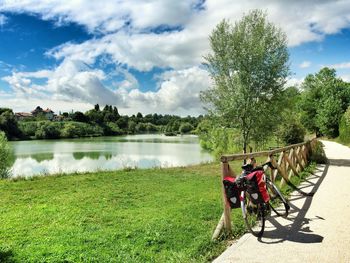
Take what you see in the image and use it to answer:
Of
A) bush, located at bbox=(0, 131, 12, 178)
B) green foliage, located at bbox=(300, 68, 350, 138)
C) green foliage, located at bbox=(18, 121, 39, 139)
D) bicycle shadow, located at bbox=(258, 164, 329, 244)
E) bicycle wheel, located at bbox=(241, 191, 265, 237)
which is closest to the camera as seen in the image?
bicycle shadow, located at bbox=(258, 164, 329, 244)

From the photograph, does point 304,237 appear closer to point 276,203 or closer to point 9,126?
point 276,203

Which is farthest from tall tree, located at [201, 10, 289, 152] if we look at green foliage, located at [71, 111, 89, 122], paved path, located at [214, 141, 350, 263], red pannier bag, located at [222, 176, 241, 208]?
green foliage, located at [71, 111, 89, 122]

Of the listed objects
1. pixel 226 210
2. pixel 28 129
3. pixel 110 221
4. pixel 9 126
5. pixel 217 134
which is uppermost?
pixel 9 126

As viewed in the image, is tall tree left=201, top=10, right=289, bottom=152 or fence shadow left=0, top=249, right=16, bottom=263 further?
tall tree left=201, top=10, right=289, bottom=152

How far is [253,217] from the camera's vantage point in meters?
6.47

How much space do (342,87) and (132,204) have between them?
5133 centimetres

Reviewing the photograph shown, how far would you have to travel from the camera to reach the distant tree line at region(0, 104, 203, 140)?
294 ft

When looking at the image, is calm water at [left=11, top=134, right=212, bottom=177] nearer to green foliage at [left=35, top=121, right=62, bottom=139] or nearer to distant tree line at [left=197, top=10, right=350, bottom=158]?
distant tree line at [left=197, top=10, right=350, bottom=158]

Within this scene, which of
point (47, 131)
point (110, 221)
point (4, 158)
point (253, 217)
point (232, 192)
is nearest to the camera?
point (232, 192)

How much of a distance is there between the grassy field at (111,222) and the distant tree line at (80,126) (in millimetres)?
45226

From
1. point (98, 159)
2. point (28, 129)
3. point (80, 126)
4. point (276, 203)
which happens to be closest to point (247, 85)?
point (276, 203)

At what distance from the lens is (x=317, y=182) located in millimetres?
11281

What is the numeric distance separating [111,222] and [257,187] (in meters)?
3.41

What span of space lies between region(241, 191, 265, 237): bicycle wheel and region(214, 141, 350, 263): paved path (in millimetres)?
135
